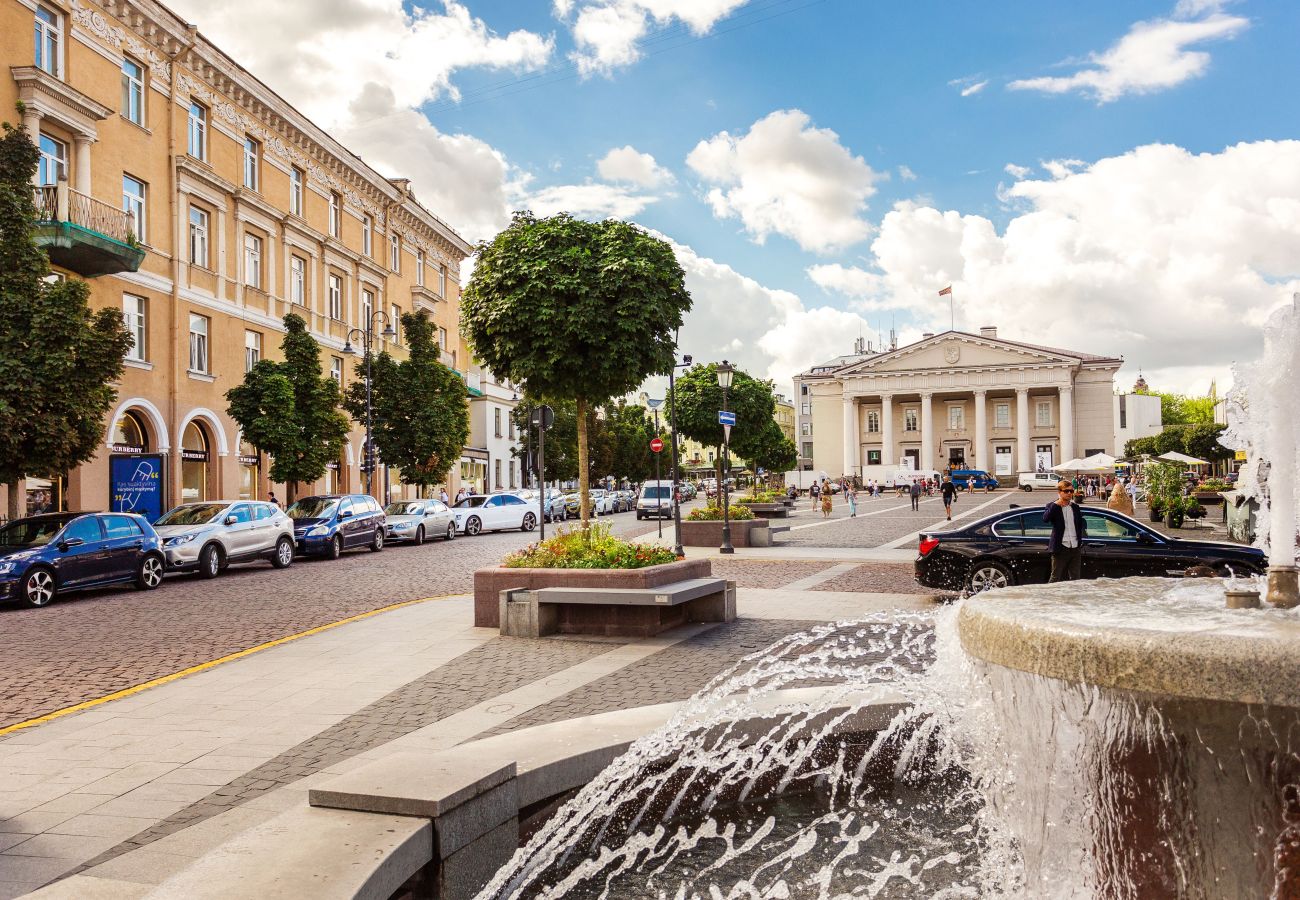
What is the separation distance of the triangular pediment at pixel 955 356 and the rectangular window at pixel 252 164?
241ft

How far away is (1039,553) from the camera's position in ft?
44.3

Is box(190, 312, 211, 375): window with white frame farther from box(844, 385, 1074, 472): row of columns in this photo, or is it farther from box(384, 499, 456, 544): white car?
box(844, 385, 1074, 472): row of columns

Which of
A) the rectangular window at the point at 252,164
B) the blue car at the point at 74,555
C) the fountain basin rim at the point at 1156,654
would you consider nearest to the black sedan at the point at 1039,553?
the fountain basin rim at the point at 1156,654

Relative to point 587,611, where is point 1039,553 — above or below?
above

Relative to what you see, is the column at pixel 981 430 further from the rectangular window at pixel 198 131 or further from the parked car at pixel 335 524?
the parked car at pixel 335 524

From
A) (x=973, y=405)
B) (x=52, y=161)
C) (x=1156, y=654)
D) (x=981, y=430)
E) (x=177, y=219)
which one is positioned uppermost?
(x=52, y=161)

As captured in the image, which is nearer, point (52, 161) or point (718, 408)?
point (52, 161)

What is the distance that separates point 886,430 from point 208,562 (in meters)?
88.2

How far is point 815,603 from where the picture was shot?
1367 cm

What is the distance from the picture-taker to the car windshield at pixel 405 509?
31.3 meters

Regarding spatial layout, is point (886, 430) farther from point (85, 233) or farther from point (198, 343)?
point (85, 233)

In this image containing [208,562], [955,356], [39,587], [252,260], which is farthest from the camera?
[955,356]

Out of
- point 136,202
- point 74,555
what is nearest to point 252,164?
point 136,202

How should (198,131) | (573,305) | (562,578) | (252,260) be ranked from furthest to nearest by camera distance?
1. (252,260)
2. (198,131)
3. (573,305)
4. (562,578)
